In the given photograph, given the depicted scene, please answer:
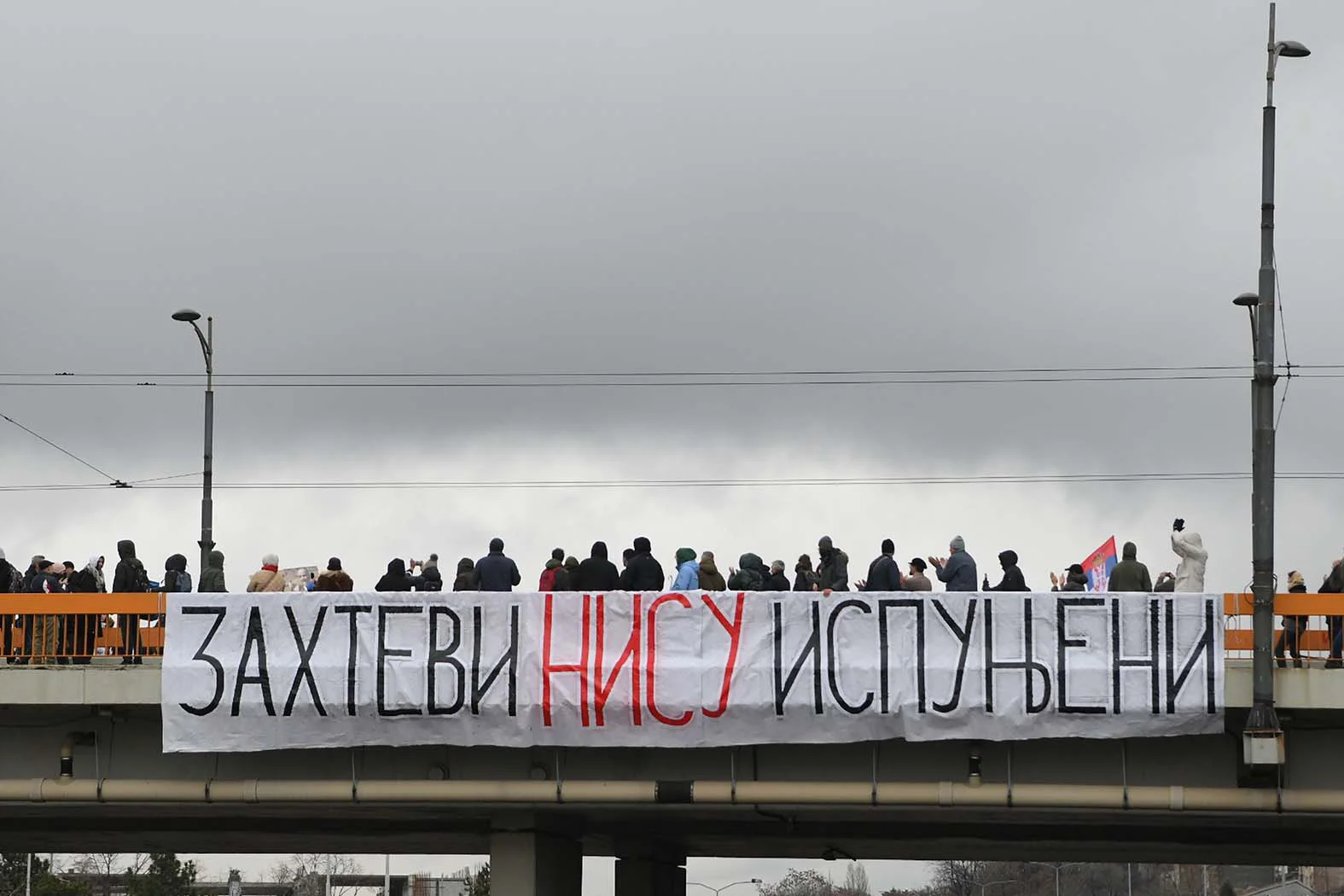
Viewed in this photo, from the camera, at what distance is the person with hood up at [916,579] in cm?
2238

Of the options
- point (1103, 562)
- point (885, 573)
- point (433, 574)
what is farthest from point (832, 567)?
point (1103, 562)

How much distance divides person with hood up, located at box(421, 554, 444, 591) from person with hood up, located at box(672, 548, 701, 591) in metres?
3.03

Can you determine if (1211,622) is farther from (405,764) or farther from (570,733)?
(405,764)

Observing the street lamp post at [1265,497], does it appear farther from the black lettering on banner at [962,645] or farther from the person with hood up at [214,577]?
the person with hood up at [214,577]

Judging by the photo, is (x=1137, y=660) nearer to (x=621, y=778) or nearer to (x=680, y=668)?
(x=680, y=668)

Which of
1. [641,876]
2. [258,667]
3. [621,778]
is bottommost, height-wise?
[641,876]

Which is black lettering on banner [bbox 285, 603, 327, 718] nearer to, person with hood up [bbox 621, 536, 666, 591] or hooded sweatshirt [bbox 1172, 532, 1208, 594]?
person with hood up [bbox 621, 536, 666, 591]

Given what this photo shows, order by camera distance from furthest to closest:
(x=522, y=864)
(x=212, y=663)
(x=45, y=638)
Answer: (x=522, y=864) → (x=45, y=638) → (x=212, y=663)

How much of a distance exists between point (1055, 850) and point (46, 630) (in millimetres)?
20990

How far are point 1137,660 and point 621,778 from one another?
21.0 ft

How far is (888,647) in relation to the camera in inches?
840

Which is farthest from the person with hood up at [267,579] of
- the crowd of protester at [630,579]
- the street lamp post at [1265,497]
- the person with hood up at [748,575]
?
the street lamp post at [1265,497]

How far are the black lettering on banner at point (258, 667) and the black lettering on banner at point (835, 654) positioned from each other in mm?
6614

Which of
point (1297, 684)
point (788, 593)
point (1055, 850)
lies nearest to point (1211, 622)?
point (1297, 684)
